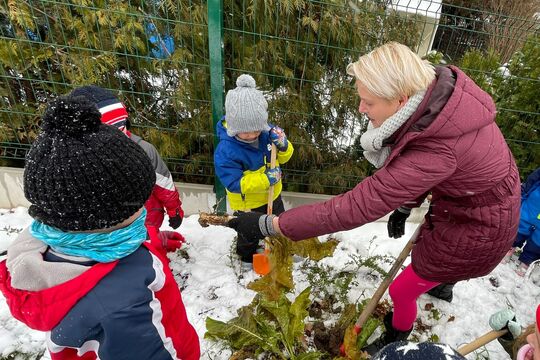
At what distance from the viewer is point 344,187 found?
12.2ft

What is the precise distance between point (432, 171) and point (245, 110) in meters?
1.25

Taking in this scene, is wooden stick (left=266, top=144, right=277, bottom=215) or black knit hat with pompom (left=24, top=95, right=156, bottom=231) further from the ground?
black knit hat with pompom (left=24, top=95, right=156, bottom=231)

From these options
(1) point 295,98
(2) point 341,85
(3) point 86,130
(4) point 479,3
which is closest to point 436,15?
(2) point 341,85

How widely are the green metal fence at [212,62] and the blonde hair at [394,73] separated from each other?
57.2 inches

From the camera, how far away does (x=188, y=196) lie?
11.8 ft

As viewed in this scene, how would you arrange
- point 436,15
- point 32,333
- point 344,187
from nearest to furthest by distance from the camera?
1. point 32,333
2. point 436,15
3. point 344,187

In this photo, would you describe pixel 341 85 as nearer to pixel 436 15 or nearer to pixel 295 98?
pixel 295 98

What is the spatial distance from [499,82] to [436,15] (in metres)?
0.95

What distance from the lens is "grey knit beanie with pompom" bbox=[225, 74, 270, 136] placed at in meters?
2.32

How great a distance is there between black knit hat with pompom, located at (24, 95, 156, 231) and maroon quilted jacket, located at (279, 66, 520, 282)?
85cm

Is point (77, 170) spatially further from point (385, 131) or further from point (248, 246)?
point (248, 246)

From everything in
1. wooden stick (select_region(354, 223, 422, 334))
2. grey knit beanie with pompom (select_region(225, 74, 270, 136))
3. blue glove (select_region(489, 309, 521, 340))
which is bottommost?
wooden stick (select_region(354, 223, 422, 334))

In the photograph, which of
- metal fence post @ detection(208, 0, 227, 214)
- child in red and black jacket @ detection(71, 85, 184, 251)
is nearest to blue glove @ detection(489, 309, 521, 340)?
child in red and black jacket @ detection(71, 85, 184, 251)

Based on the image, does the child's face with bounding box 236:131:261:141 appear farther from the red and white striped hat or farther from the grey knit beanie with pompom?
the red and white striped hat
